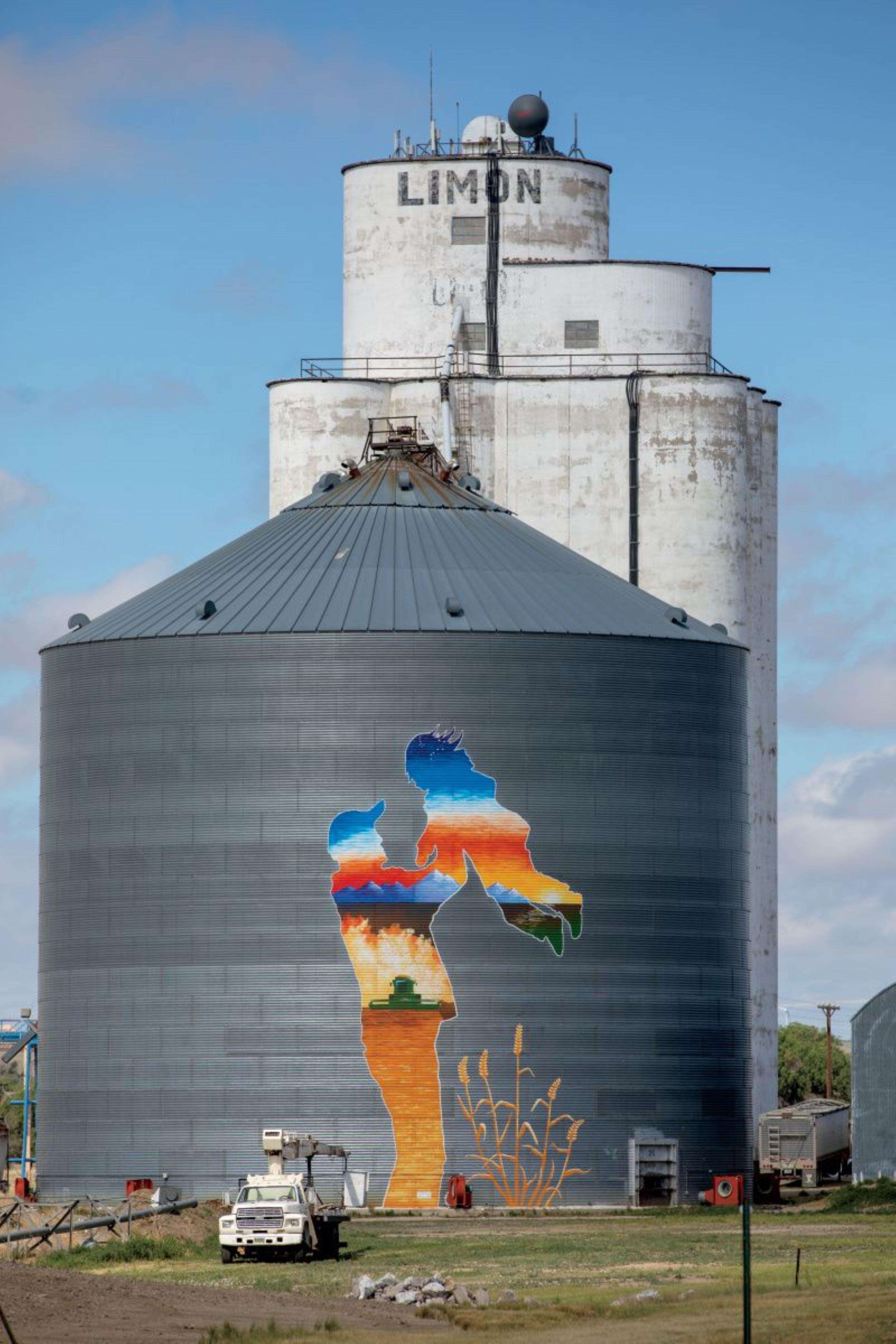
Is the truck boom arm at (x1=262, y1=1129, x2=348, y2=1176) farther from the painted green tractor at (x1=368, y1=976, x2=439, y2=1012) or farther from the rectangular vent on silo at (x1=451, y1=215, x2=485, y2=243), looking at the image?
the rectangular vent on silo at (x1=451, y1=215, x2=485, y2=243)

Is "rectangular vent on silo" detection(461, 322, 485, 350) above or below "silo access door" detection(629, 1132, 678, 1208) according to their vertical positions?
above

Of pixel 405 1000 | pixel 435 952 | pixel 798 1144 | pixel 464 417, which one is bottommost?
pixel 798 1144

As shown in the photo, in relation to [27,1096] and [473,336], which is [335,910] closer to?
[27,1096]

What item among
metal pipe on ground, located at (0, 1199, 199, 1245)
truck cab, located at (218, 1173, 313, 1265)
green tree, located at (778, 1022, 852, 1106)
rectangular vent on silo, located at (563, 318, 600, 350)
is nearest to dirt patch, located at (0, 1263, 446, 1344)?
truck cab, located at (218, 1173, 313, 1265)

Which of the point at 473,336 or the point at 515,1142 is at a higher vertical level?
the point at 473,336

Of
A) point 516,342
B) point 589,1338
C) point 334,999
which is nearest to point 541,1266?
point 589,1338

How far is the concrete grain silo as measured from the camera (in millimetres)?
113562

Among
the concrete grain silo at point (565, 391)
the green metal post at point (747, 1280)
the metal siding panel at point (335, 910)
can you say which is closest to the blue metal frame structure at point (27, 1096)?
the metal siding panel at point (335, 910)

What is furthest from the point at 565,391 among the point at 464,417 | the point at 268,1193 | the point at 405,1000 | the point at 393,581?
the point at 268,1193

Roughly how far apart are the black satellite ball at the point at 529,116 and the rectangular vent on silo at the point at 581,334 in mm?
9950

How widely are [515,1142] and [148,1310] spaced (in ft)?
100

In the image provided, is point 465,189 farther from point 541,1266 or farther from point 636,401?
point 541,1266

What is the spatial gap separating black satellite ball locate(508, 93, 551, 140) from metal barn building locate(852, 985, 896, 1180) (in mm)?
43577

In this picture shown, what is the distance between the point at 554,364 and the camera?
12000 centimetres
